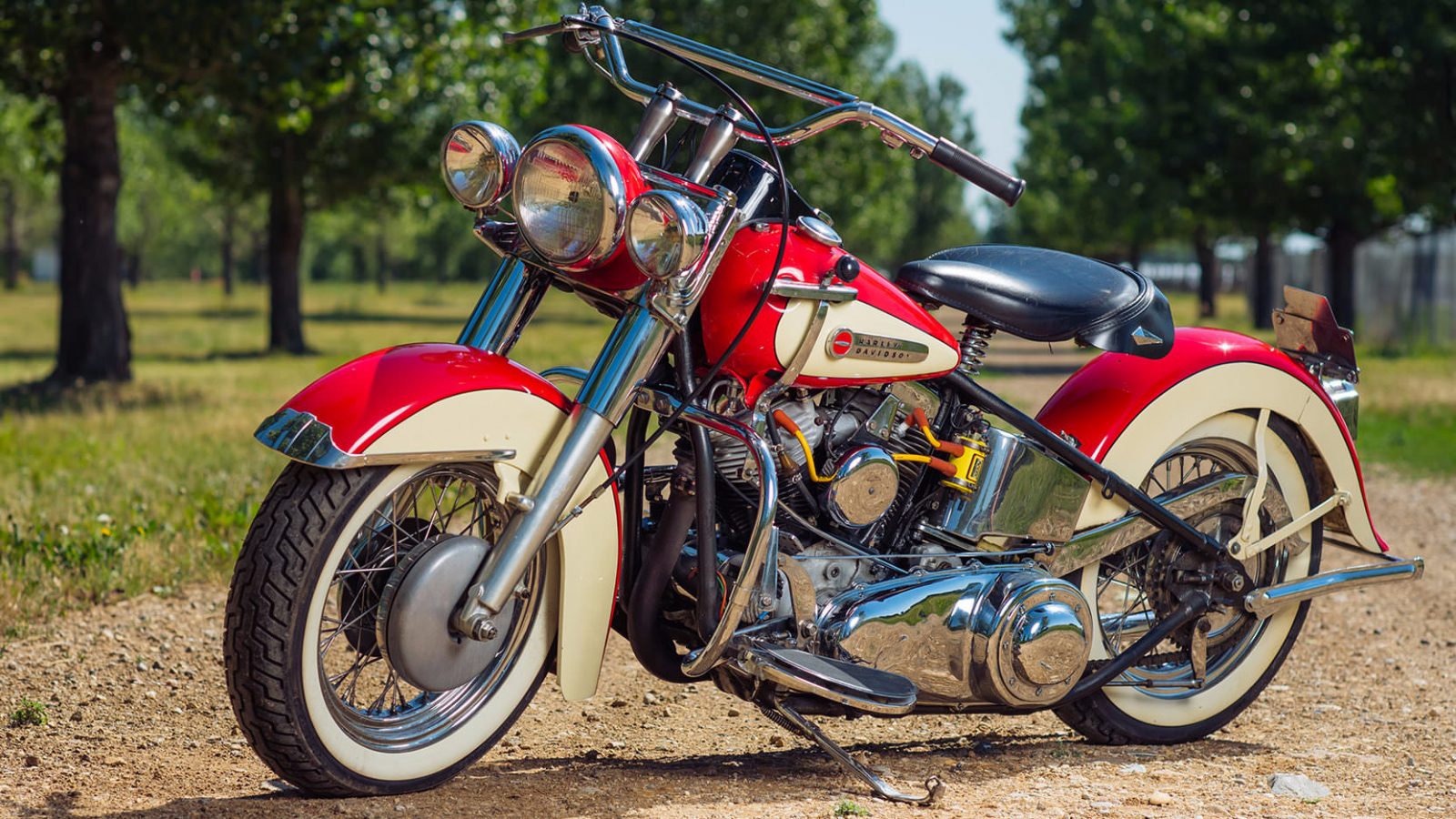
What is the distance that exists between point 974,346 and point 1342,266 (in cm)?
2469

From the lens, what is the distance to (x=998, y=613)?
371 centimetres

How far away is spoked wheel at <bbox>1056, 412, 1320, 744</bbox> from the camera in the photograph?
4.23 metres

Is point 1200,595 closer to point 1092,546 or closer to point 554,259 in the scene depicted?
point 1092,546

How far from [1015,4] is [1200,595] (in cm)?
4461

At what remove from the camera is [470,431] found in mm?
3227

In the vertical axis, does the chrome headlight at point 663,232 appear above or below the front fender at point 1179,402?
above

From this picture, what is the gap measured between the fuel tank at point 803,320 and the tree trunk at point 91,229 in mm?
11934

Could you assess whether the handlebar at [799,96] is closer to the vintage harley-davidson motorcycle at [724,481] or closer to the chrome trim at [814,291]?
the vintage harley-davidson motorcycle at [724,481]

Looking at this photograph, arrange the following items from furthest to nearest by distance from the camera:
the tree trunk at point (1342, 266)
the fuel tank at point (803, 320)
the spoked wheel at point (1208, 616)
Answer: the tree trunk at point (1342, 266)
the spoked wheel at point (1208, 616)
the fuel tank at point (803, 320)

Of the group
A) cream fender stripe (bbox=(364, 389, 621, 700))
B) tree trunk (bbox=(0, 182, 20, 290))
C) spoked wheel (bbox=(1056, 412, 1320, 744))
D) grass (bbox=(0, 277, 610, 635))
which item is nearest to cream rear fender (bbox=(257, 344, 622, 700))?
cream fender stripe (bbox=(364, 389, 621, 700))

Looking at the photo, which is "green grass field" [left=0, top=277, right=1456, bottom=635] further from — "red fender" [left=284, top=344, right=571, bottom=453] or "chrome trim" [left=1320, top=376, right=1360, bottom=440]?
"chrome trim" [left=1320, top=376, right=1360, bottom=440]

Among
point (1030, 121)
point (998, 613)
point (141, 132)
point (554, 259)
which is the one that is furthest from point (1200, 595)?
point (141, 132)

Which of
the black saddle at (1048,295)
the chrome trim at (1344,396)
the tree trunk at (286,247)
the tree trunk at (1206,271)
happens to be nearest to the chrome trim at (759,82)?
the black saddle at (1048,295)

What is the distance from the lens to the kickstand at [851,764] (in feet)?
11.5
